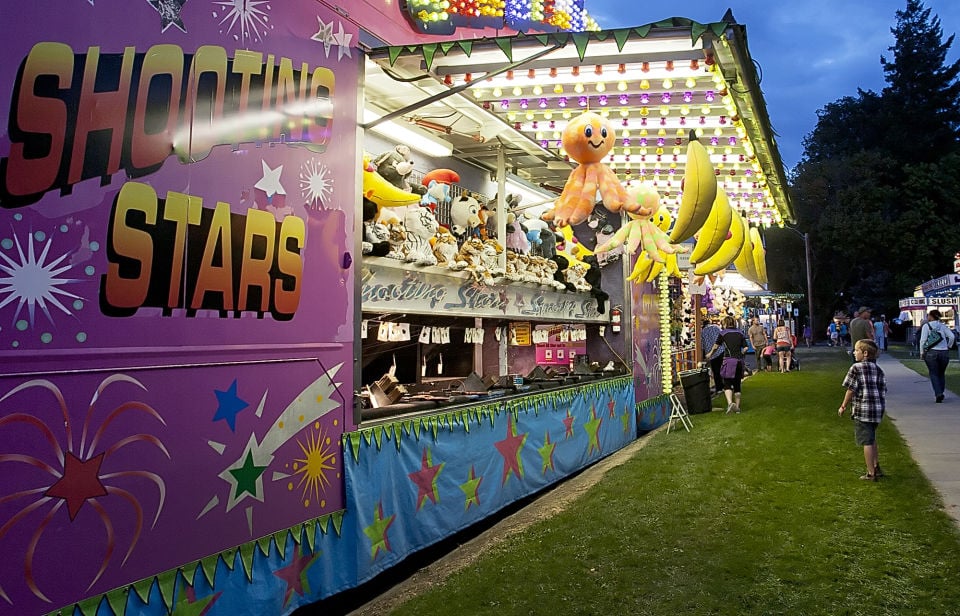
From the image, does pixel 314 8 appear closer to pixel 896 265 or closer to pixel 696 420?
pixel 696 420

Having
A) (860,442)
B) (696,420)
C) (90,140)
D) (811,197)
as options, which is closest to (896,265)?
(811,197)

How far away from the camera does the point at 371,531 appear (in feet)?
16.8

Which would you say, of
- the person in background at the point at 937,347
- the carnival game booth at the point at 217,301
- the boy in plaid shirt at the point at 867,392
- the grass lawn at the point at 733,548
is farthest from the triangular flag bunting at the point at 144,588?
the person in background at the point at 937,347

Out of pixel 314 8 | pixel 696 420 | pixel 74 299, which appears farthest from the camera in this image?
pixel 696 420

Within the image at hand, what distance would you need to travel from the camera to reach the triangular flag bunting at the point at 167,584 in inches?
139

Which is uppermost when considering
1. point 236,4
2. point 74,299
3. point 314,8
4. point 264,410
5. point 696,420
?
point 314,8

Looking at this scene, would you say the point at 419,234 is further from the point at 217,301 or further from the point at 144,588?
the point at 144,588

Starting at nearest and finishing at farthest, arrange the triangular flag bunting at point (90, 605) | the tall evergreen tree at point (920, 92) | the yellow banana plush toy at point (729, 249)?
the triangular flag bunting at point (90, 605)
the yellow banana plush toy at point (729, 249)
the tall evergreen tree at point (920, 92)

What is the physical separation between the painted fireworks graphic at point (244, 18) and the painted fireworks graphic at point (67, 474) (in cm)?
213

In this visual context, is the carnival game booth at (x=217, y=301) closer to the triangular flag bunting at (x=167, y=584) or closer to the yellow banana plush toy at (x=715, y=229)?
the triangular flag bunting at (x=167, y=584)

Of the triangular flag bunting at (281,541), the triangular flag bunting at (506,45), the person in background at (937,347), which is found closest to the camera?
the triangular flag bunting at (281,541)

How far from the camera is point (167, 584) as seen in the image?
355 cm

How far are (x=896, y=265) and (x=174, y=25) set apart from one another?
51.8 meters

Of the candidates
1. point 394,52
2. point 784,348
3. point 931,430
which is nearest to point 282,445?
point 394,52
